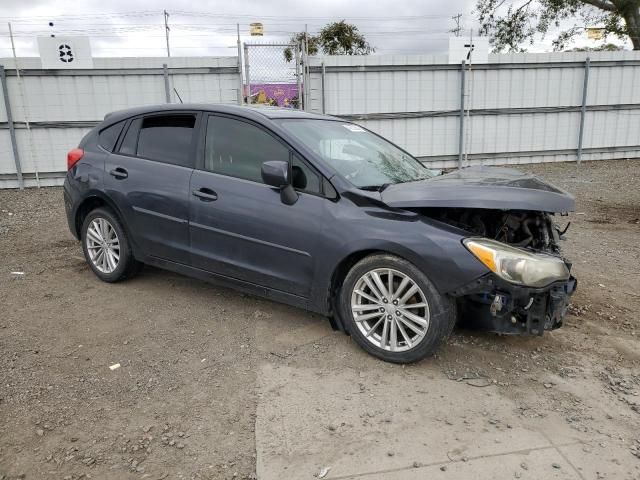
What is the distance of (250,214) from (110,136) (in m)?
1.96

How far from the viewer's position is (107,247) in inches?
192

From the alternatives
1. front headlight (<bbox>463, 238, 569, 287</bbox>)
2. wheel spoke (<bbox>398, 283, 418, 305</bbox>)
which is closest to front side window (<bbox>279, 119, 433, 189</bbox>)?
wheel spoke (<bbox>398, 283, 418, 305</bbox>)

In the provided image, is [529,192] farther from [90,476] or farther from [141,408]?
[90,476]

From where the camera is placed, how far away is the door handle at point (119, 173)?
457 cm

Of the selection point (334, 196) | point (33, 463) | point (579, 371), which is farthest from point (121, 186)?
point (579, 371)

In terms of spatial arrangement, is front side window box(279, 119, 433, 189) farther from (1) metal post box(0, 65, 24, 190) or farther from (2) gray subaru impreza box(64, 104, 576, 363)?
(1) metal post box(0, 65, 24, 190)

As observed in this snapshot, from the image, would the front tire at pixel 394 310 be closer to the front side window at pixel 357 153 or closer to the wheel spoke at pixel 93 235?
the front side window at pixel 357 153

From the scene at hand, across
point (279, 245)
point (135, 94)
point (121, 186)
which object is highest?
point (135, 94)

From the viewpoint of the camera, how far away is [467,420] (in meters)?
2.82

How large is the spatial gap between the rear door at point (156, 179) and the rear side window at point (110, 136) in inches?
3.6

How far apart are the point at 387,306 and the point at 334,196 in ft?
2.69

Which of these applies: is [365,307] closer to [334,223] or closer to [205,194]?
[334,223]

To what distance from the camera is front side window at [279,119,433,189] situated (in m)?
3.80

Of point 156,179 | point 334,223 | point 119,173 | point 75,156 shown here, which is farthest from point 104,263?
point 334,223
